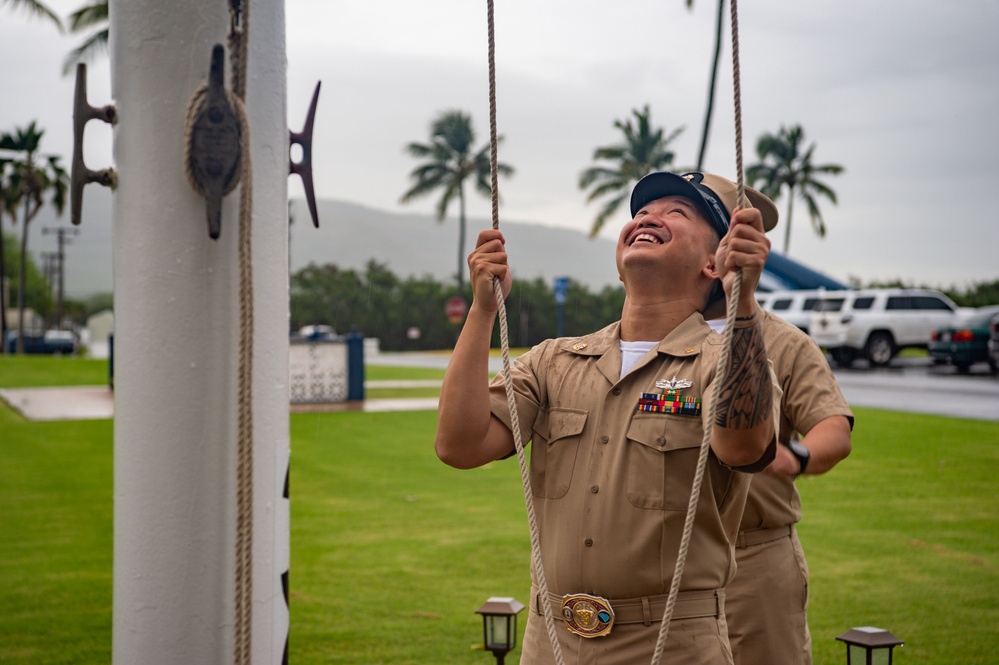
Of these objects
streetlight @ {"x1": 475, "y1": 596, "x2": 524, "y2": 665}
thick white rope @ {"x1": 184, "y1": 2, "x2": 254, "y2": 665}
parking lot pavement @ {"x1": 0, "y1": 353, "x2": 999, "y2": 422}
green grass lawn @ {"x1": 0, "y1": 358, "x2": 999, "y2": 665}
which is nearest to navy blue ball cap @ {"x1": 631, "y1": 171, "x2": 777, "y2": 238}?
thick white rope @ {"x1": 184, "y1": 2, "x2": 254, "y2": 665}

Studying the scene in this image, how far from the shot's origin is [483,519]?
7.06 meters

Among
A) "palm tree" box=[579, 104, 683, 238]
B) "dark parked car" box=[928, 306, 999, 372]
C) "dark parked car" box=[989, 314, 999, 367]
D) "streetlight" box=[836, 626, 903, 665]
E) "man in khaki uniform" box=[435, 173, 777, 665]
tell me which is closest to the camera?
"man in khaki uniform" box=[435, 173, 777, 665]

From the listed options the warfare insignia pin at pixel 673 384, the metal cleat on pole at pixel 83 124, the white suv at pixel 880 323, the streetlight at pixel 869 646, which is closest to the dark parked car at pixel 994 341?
the white suv at pixel 880 323

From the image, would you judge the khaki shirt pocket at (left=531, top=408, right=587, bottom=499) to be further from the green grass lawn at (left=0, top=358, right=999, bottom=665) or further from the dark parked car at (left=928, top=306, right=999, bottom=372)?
the dark parked car at (left=928, top=306, right=999, bottom=372)

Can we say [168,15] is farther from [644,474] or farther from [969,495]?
[969,495]

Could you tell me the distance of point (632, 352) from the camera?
6.54 ft

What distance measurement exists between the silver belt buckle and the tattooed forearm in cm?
40

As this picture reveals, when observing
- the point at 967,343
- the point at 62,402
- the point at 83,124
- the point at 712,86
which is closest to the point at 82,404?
the point at 62,402

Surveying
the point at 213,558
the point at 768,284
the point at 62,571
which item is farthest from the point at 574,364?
the point at 768,284

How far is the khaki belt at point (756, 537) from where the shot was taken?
98.4 inches

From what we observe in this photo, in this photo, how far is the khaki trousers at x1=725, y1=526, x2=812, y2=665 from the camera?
2.46m

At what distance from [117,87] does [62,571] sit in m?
4.77

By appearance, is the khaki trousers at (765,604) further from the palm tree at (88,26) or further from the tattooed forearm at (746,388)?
the palm tree at (88,26)

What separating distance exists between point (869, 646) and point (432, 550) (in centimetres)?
358
